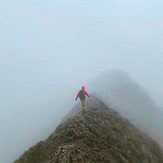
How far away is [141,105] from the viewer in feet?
105

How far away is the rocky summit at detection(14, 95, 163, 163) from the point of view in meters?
8.77

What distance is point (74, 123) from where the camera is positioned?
1274cm

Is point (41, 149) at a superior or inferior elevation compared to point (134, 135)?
superior

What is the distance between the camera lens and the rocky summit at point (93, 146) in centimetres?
877

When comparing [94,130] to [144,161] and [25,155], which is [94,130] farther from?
[25,155]

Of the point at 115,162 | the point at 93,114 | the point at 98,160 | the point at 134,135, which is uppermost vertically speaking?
the point at 93,114

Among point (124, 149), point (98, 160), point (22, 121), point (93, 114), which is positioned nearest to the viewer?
point (98, 160)

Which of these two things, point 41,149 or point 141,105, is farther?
point 141,105

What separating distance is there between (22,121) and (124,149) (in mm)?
73919

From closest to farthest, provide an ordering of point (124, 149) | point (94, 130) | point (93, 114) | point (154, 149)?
point (124, 149) < point (94, 130) < point (154, 149) < point (93, 114)

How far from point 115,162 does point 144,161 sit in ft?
13.9

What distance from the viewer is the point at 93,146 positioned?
1016cm

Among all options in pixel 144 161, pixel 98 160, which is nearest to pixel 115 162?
pixel 98 160

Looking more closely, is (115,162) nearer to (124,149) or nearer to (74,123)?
(124,149)
